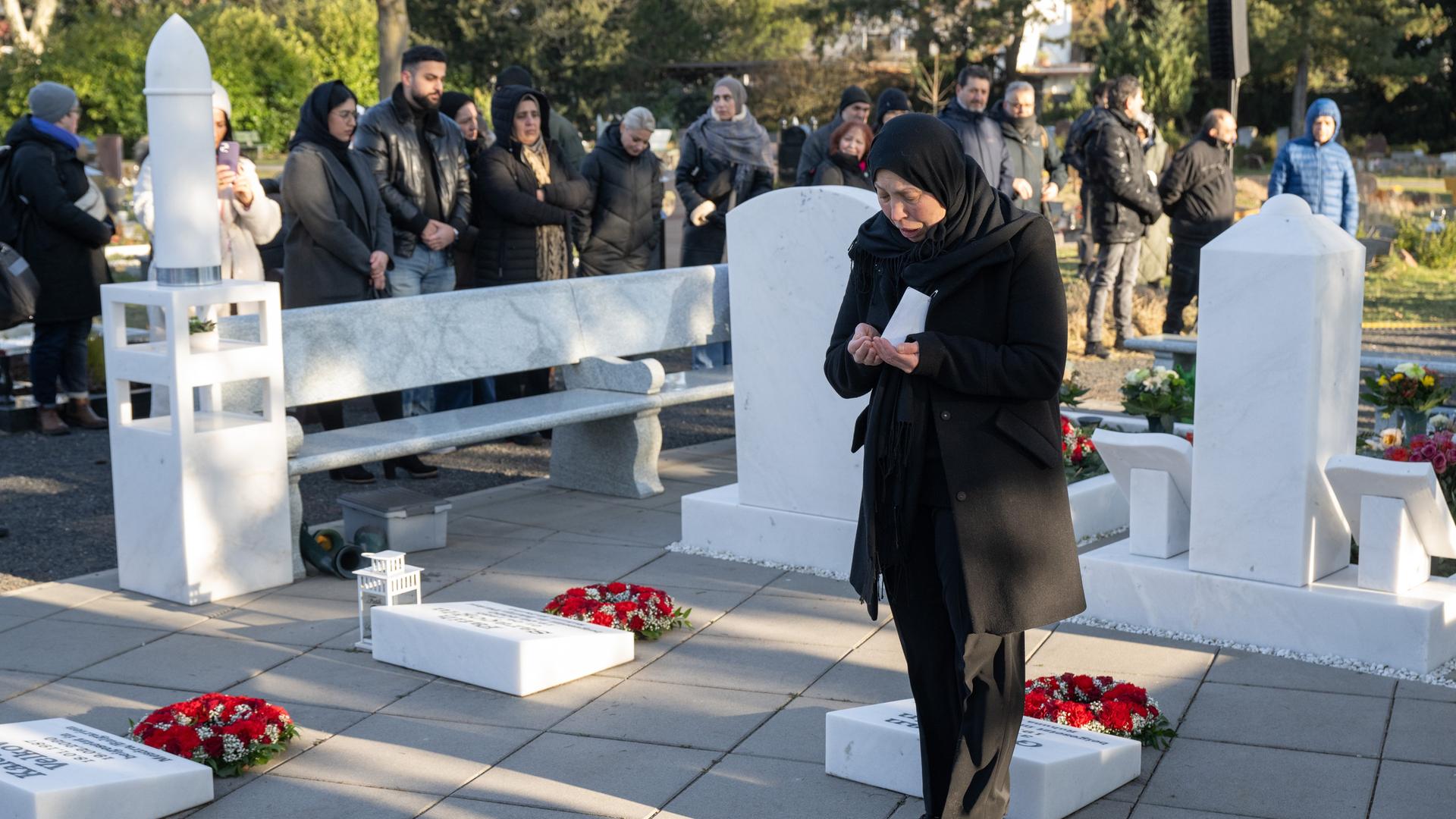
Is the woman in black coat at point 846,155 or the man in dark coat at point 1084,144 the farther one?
the man in dark coat at point 1084,144

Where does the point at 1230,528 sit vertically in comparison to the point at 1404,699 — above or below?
above

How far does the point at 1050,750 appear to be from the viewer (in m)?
3.64

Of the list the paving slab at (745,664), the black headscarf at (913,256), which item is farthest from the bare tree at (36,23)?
the black headscarf at (913,256)

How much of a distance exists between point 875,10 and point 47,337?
35784mm

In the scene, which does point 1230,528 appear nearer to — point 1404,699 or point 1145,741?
point 1404,699

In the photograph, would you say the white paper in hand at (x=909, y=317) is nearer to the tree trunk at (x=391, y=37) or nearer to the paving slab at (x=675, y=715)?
the paving slab at (x=675, y=715)

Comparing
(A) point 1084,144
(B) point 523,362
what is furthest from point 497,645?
(A) point 1084,144

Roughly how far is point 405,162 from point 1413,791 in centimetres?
561

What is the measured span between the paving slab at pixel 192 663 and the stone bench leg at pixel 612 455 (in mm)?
2432

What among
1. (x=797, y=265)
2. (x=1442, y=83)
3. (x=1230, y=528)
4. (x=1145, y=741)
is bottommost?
(x=1145, y=741)

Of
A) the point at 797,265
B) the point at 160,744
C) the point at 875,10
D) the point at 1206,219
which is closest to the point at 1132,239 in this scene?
the point at 1206,219

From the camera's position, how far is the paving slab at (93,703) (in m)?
4.38

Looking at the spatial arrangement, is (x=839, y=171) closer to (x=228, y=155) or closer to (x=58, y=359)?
(x=228, y=155)

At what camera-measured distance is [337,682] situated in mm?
4703
